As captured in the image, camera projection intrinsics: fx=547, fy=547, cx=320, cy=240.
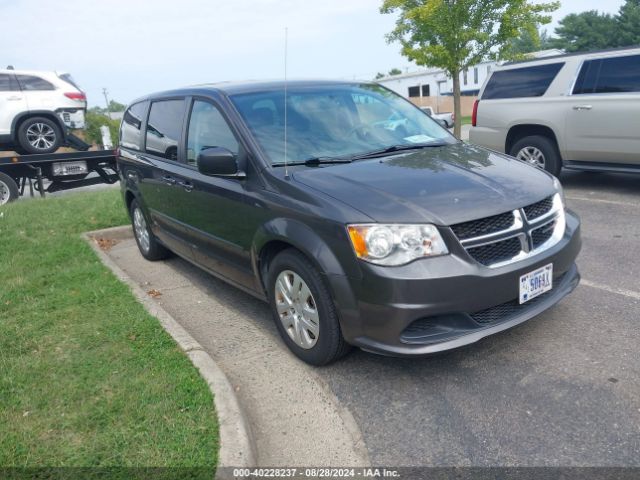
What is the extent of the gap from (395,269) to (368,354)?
0.94 metres

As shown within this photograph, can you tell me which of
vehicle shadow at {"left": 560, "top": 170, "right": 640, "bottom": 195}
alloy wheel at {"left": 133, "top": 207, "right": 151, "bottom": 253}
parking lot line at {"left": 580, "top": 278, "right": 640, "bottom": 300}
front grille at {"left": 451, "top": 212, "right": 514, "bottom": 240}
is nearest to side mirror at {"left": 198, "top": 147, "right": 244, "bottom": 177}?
front grille at {"left": 451, "top": 212, "right": 514, "bottom": 240}

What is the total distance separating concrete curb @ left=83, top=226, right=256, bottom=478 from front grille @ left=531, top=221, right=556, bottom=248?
1927 millimetres

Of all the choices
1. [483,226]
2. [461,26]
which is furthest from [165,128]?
[461,26]

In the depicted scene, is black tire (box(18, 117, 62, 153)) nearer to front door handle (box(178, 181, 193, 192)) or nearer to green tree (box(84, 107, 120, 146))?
front door handle (box(178, 181, 193, 192))

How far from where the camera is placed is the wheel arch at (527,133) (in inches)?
317

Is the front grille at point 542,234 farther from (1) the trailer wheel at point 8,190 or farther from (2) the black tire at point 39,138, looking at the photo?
(2) the black tire at point 39,138

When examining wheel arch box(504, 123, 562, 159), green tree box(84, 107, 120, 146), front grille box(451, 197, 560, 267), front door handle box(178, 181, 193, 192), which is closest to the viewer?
front grille box(451, 197, 560, 267)

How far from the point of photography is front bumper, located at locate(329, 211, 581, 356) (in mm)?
2799

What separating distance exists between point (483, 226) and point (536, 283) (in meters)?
0.52

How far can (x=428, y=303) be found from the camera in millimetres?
2807

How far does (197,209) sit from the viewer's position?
4348 mm

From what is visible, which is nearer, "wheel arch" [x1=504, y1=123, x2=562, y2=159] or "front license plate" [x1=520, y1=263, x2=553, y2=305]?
"front license plate" [x1=520, y1=263, x2=553, y2=305]

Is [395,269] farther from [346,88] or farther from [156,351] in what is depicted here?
[346,88]

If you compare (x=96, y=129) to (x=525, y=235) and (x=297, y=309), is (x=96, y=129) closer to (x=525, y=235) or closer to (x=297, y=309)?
(x=297, y=309)
